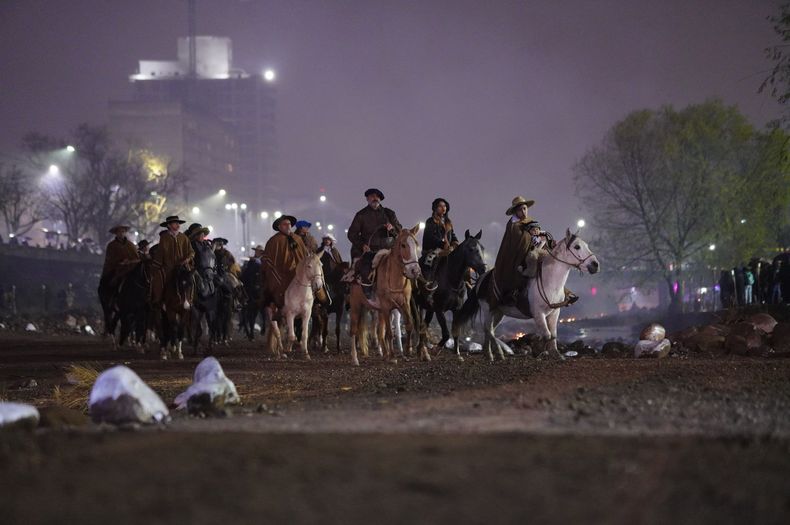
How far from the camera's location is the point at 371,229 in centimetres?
1869

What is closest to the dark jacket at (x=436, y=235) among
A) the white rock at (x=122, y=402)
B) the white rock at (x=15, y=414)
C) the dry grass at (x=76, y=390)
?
the dry grass at (x=76, y=390)

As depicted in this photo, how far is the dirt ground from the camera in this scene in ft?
17.1

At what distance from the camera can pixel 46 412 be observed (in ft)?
33.5

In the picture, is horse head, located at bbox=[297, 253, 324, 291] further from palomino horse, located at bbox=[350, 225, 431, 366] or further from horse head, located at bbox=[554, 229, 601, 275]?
horse head, located at bbox=[554, 229, 601, 275]

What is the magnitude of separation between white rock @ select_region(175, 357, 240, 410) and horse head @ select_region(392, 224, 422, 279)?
584 cm

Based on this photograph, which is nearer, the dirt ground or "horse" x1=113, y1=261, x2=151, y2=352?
the dirt ground

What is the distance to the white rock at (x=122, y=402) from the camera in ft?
30.9

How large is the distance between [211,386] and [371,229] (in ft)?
26.9

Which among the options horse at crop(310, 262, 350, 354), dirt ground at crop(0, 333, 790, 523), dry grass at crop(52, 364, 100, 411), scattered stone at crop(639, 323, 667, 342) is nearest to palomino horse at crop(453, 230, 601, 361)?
scattered stone at crop(639, 323, 667, 342)

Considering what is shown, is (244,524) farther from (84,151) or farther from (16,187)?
(84,151)

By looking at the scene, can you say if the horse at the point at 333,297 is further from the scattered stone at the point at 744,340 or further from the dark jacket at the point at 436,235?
the scattered stone at the point at 744,340

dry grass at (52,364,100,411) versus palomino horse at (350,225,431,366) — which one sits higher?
palomino horse at (350,225,431,366)

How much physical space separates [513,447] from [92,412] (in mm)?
4620

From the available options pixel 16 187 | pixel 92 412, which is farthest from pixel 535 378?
pixel 16 187
